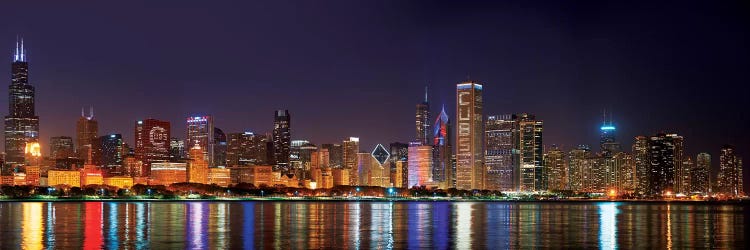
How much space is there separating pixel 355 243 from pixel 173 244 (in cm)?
1135

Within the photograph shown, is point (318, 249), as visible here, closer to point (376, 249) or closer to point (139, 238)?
point (376, 249)

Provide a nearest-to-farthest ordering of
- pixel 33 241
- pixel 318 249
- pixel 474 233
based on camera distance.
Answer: pixel 318 249 → pixel 33 241 → pixel 474 233

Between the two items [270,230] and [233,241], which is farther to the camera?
[270,230]

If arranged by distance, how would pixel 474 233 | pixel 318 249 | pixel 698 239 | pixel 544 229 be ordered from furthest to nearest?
pixel 544 229 < pixel 474 233 < pixel 698 239 < pixel 318 249

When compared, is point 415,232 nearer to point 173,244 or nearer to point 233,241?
point 233,241

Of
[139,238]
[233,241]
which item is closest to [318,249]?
[233,241]

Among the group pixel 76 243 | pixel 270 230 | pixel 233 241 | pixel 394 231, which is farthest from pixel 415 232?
pixel 76 243

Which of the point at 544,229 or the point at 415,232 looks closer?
the point at 415,232

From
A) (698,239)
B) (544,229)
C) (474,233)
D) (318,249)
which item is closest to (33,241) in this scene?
Answer: (318,249)

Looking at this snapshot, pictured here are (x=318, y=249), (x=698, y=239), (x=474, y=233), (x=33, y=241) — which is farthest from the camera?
(x=474, y=233)

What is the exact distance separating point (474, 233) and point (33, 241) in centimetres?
3221

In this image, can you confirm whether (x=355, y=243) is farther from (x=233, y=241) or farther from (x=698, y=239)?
(x=698, y=239)

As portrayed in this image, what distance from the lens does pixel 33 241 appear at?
5569cm

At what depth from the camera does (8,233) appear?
6444 centimetres
